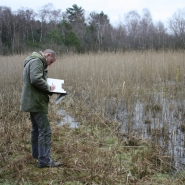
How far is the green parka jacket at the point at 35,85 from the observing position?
8.58ft

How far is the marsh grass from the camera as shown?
9.56 ft

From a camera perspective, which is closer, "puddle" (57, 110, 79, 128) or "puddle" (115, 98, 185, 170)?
"puddle" (115, 98, 185, 170)

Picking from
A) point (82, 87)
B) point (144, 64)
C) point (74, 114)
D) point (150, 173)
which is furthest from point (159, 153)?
→ point (82, 87)

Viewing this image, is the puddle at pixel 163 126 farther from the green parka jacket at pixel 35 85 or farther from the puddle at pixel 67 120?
the green parka jacket at pixel 35 85

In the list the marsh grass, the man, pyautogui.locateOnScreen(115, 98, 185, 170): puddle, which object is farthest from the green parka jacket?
pyautogui.locateOnScreen(115, 98, 185, 170): puddle

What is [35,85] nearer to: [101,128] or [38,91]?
[38,91]

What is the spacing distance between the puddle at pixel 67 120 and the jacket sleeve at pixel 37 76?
2.26 m

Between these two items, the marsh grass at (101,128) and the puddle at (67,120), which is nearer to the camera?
the marsh grass at (101,128)

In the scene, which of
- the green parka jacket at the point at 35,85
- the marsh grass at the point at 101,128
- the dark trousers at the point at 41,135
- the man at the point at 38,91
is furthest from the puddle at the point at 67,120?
the green parka jacket at the point at 35,85

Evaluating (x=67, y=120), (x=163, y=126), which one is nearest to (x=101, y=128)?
(x=67, y=120)

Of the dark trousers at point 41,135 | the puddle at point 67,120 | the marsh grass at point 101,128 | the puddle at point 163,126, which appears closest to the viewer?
the dark trousers at point 41,135

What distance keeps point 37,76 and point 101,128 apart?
2.38 meters

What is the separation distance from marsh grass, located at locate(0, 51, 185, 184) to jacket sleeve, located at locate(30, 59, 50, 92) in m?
1.07

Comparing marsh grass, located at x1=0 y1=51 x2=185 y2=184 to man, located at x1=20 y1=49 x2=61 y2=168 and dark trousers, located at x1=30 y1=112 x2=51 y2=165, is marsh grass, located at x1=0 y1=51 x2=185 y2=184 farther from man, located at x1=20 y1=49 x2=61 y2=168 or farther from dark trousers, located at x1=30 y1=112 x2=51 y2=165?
man, located at x1=20 y1=49 x2=61 y2=168
